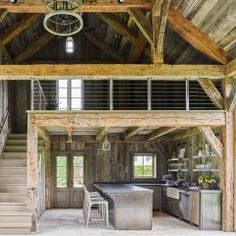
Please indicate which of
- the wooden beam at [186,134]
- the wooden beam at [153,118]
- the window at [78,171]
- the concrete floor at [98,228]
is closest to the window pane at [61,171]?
the window at [78,171]

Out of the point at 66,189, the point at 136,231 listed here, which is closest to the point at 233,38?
the point at 136,231

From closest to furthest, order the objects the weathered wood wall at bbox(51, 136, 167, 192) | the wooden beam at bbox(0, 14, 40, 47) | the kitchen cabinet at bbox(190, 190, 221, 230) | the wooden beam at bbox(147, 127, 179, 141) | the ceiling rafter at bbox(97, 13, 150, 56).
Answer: the kitchen cabinet at bbox(190, 190, 221, 230), the wooden beam at bbox(147, 127, 179, 141), the wooden beam at bbox(0, 14, 40, 47), the ceiling rafter at bbox(97, 13, 150, 56), the weathered wood wall at bbox(51, 136, 167, 192)

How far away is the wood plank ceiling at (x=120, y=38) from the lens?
968 cm

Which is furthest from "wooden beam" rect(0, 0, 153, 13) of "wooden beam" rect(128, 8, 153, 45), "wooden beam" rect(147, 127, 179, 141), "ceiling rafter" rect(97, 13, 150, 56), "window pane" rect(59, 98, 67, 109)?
"window pane" rect(59, 98, 67, 109)

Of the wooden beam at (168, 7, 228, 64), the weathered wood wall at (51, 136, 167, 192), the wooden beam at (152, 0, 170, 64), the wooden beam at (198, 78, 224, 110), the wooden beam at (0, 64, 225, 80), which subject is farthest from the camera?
the weathered wood wall at (51, 136, 167, 192)

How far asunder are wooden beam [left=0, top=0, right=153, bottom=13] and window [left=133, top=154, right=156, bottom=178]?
7.35 meters

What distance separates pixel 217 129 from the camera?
11414 millimetres

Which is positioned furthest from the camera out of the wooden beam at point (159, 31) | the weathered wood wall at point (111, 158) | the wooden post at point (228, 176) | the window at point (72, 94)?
the weathered wood wall at point (111, 158)

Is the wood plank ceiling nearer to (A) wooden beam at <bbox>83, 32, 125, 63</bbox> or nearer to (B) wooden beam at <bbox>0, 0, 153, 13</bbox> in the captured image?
(A) wooden beam at <bbox>83, 32, 125, 63</bbox>

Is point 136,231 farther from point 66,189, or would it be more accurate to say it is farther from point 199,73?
point 66,189

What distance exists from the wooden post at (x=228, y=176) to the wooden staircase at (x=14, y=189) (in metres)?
4.28

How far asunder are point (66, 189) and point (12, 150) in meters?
3.13

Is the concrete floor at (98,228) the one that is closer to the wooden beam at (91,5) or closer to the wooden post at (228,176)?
the wooden post at (228,176)

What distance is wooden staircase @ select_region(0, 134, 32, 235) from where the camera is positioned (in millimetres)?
9898
